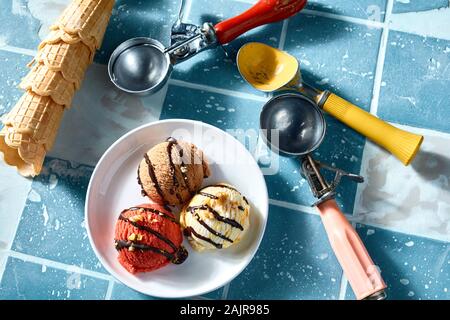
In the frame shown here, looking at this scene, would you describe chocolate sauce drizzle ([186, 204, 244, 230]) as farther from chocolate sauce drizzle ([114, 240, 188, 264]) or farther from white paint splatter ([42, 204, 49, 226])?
white paint splatter ([42, 204, 49, 226])

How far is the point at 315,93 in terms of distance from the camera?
3.27 ft

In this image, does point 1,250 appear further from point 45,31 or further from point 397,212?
point 397,212

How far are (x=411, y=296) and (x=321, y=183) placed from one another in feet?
0.80

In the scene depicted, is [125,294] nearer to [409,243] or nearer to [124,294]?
[124,294]

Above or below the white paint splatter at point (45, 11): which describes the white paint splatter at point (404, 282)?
below

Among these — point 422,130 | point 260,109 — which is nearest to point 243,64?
point 260,109

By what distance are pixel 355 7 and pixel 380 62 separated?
12cm

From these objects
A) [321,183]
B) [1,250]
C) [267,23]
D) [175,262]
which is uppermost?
[267,23]

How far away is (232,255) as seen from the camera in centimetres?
92

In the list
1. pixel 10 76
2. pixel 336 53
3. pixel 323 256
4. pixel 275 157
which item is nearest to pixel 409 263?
pixel 323 256

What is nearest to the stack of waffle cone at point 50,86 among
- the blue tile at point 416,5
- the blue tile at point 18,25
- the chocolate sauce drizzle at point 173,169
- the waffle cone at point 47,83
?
the waffle cone at point 47,83

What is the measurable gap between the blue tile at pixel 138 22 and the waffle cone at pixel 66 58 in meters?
0.08

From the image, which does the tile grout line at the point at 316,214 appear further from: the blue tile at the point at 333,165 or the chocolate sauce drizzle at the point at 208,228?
the chocolate sauce drizzle at the point at 208,228

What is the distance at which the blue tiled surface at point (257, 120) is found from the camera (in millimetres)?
963
